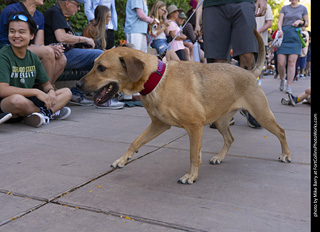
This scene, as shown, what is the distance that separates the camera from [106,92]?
341 cm

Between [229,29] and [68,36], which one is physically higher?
[229,29]

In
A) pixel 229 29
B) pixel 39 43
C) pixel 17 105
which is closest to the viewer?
pixel 17 105

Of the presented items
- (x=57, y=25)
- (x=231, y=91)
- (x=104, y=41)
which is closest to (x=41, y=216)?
(x=231, y=91)

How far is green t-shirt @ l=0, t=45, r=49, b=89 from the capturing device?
5.25 meters

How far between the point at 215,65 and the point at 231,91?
0.37 metres

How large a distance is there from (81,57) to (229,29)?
3.29 metres

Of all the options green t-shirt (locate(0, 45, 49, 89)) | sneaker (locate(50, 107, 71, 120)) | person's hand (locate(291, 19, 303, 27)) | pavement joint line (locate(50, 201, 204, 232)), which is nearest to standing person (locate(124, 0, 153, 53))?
sneaker (locate(50, 107, 71, 120))

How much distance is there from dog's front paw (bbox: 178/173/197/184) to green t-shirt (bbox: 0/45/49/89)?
136 inches

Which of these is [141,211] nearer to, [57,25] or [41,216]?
[41,216]

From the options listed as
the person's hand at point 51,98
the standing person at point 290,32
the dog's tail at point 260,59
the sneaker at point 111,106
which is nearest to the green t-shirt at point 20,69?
the person's hand at point 51,98

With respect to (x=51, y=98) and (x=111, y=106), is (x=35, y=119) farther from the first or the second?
(x=111, y=106)

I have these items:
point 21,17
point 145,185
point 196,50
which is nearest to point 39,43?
point 21,17

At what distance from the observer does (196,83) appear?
11.6ft

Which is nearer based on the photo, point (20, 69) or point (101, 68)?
point (101, 68)
